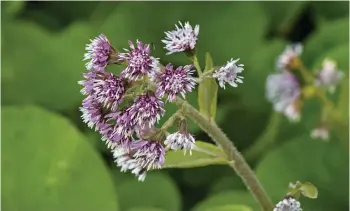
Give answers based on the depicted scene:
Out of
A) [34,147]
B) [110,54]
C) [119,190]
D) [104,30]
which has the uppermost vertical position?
[110,54]

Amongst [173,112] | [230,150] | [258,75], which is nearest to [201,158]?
[230,150]

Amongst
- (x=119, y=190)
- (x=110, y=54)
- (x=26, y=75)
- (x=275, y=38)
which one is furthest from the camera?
(x=275, y=38)

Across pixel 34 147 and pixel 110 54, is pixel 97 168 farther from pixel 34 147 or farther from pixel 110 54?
pixel 110 54

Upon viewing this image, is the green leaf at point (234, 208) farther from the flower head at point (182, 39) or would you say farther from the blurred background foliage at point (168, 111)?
the flower head at point (182, 39)

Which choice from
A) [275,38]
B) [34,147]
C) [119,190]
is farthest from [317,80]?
[34,147]

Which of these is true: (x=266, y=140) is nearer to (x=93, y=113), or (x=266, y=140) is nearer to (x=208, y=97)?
(x=208, y=97)

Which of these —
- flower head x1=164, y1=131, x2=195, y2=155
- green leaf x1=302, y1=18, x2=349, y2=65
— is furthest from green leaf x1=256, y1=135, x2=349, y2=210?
flower head x1=164, y1=131, x2=195, y2=155
